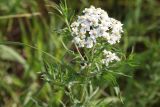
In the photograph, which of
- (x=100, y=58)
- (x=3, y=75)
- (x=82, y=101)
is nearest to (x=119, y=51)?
(x=100, y=58)

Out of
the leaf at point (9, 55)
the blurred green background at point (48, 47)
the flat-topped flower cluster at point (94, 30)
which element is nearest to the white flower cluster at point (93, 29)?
the flat-topped flower cluster at point (94, 30)

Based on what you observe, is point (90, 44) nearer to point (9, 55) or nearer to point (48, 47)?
point (48, 47)

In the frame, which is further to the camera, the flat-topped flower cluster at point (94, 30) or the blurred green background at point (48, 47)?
the blurred green background at point (48, 47)

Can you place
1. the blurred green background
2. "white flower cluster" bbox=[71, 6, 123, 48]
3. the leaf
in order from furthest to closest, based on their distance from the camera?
the leaf, the blurred green background, "white flower cluster" bbox=[71, 6, 123, 48]

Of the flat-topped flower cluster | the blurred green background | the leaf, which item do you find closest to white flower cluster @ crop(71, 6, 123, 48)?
the flat-topped flower cluster

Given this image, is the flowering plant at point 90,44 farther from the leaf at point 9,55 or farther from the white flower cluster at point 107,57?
the leaf at point 9,55

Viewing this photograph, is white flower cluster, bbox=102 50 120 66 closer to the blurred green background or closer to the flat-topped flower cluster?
the flat-topped flower cluster
